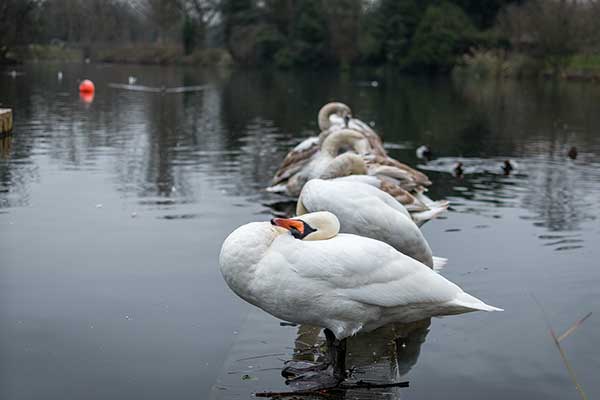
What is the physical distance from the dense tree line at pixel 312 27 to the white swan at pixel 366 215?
47.5 meters

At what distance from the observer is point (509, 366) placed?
191 inches

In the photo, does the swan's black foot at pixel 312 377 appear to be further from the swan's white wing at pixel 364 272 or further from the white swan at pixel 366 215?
the white swan at pixel 366 215

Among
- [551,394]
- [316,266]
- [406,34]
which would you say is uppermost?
[406,34]

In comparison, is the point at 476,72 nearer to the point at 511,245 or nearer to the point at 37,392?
the point at 511,245

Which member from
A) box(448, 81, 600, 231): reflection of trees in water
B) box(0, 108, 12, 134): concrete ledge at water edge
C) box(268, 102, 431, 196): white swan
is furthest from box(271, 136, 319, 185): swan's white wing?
box(0, 108, 12, 134): concrete ledge at water edge

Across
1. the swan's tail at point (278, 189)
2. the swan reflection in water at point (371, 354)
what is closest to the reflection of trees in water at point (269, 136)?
the swan's tail at point (278, 189)

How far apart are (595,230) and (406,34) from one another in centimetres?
5236

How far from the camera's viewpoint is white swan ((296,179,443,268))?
18.2 ft

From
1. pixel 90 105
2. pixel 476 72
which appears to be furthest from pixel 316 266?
pixel 476 72

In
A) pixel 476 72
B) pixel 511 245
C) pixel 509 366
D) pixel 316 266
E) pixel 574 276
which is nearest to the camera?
pixel 316 266

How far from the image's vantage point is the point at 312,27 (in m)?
64.8

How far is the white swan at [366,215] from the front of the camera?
556 cm

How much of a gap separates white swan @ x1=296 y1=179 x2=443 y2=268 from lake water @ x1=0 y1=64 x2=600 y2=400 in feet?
1.92

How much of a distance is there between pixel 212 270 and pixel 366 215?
1.92 metres
